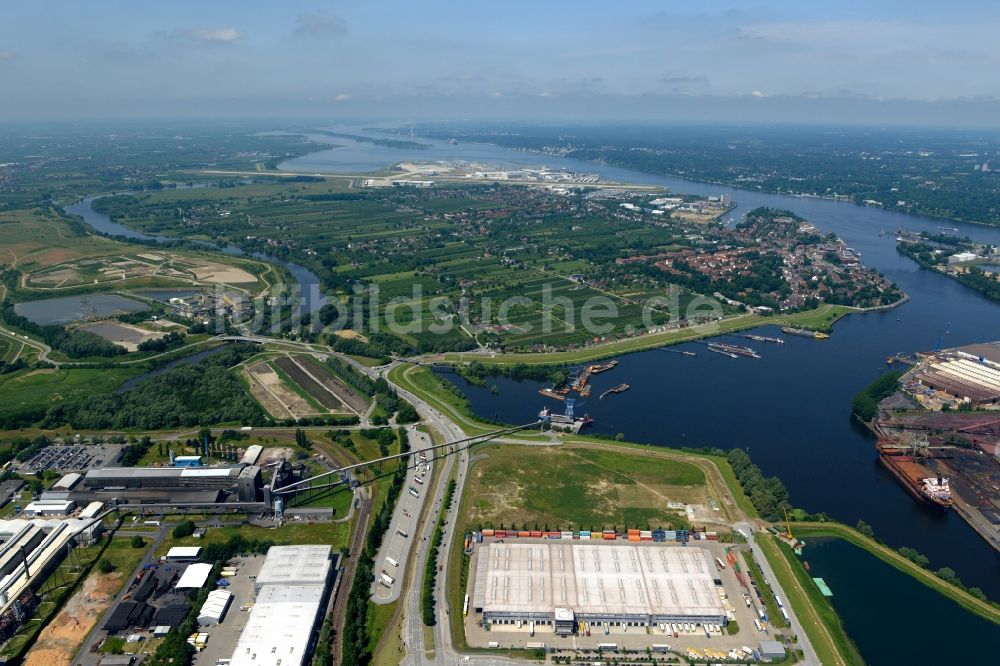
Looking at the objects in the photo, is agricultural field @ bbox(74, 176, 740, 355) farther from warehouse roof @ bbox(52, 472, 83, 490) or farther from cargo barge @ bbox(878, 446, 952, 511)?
cargo barge @ bbox(878, 446, 952, 511)

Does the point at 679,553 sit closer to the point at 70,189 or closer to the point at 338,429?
the point at 338,429

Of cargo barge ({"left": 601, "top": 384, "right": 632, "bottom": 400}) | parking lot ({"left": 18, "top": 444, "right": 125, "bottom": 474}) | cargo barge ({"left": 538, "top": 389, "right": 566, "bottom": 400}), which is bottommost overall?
parking lot ({"left": 18, "top": 444, "right": 125, "bottom": 474})

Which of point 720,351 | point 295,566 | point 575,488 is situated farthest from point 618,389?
point 295,566

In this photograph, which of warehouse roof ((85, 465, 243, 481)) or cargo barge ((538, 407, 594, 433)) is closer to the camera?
warehouse roof ((85, 465, 243, 481))

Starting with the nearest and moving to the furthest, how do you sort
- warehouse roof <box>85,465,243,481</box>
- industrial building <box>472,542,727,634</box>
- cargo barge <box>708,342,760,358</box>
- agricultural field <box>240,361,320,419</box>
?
industrial building <box>472,542,727,634</box> < warehouse roof <box>85,465,243,481</box> < agricultural field <box>240,361,320,419</box> < cargo barge <box>708,342,760,358</box>

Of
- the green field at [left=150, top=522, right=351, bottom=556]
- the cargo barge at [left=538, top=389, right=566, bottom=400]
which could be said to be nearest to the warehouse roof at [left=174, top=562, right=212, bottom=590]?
the green field at [left=150, top=522, right=351, bottom=556]

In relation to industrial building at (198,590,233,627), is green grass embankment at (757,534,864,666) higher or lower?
higher

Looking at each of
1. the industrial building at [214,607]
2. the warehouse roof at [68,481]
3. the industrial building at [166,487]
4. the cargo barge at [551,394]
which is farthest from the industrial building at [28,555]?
the cargo barge at [551,394]

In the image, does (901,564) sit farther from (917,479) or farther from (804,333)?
(804,333)
